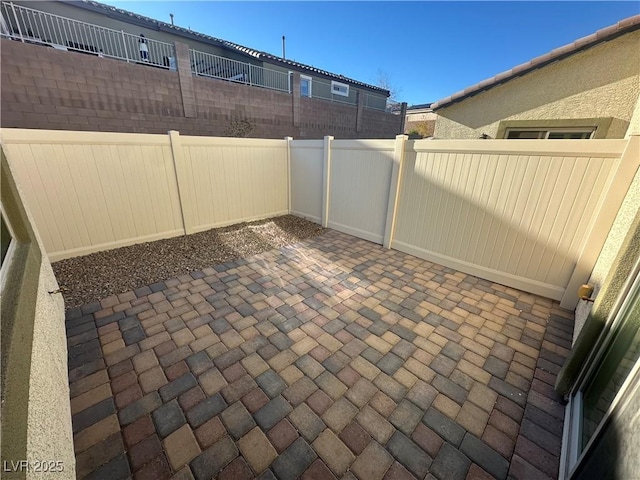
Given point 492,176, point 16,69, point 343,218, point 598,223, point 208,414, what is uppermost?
point 16,69

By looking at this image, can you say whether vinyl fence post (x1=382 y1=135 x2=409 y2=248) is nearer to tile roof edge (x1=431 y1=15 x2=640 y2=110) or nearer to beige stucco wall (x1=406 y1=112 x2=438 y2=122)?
tile roof edge (x1=431 y1=15 x2=640 y2=110)

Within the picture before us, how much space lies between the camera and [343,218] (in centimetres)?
549

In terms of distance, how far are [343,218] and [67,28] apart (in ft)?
30.4

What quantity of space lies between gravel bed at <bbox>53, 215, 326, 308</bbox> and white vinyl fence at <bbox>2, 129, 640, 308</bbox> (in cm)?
29

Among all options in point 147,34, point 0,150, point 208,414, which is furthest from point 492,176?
point 147,34

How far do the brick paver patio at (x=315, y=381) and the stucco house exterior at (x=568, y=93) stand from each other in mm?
3301

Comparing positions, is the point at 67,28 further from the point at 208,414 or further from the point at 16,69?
the point at 208,414

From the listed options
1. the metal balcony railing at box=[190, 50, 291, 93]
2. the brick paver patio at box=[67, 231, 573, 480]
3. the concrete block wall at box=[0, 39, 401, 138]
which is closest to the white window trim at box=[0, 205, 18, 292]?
the brick paver patio at box=[67, 231, 573, 480]

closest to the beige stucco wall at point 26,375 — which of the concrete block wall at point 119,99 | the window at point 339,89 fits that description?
the concrete block wall at point 119,99

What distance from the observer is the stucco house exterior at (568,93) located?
12.6ft

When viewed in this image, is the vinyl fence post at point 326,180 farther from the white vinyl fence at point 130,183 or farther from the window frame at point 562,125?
the window frame at point 562,125

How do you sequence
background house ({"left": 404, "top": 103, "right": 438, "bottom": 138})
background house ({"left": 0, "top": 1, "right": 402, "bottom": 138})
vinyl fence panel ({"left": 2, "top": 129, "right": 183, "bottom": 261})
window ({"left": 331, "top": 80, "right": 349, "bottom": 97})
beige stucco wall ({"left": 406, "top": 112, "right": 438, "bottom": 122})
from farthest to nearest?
beige stucco wall ({"left": 406, "top": 112, "right": 438, "bottom": 122})
background house ({"left": 404, "top": 103, "right": 438, "bottom": 138})
window ({"left": 331, "top": 80, "right": 349, "bottom": 97})
background house ({"left": 0, "top": 1, "right": 402, "bottom": 138})
vinyl fence panel ({"left": 2, "top": 129, "right": 183, "bottom": 261})

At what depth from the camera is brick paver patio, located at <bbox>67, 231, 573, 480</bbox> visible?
160 centimetres

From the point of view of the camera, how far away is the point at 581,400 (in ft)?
5.75
